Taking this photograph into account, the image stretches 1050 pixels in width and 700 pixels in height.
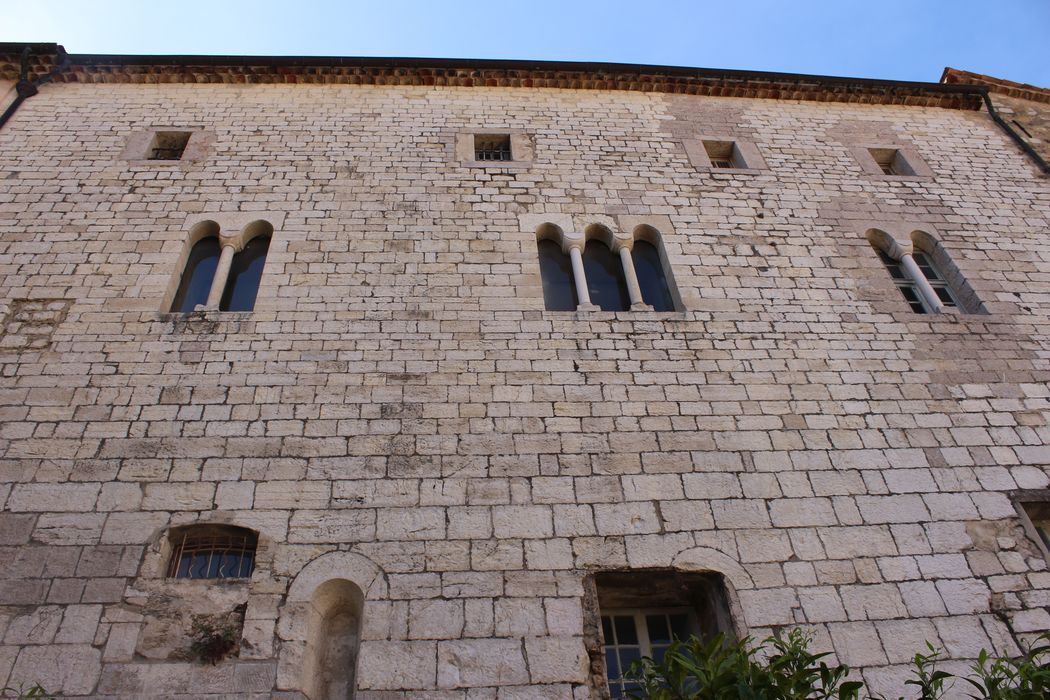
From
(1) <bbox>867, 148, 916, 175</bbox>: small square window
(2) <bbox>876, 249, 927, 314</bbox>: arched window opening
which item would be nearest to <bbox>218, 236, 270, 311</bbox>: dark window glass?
(2) <bbox>876, 249, 927, 314</bbox>: arched window opening

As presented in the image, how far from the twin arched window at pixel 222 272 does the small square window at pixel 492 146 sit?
112 inches

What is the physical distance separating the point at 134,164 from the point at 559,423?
5841 mm

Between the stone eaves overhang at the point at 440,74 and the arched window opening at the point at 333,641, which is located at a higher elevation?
the stone eaves overhang at the point at 440,74

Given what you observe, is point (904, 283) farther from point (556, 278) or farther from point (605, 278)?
point (556, 278)

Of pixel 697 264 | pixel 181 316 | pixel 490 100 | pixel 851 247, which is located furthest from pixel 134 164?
pixel 851 247

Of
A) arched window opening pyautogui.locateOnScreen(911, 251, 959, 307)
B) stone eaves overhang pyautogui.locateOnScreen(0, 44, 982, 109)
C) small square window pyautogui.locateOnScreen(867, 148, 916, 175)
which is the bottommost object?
arched window opening pyautogui.locateOnScreen(911, 251, 959, 307)

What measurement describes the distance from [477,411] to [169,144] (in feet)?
18.9

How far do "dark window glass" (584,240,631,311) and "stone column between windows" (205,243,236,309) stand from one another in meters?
3.51

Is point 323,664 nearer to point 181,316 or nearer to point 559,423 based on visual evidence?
point 559,423

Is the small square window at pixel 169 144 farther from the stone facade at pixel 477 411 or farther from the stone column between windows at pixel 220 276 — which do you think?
the stone column between windows at pixel 220 276

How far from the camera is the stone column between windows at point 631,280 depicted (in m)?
6.24

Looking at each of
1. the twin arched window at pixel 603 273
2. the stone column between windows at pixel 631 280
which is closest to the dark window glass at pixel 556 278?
the twin arched window at pixel 603 273

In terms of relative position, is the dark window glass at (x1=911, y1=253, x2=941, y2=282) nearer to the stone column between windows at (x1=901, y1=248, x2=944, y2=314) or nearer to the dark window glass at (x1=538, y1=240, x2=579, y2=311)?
the stone column between windows at (x1=901, y1=248, x2=944, y2=314)

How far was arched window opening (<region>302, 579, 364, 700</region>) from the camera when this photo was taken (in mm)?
4039
